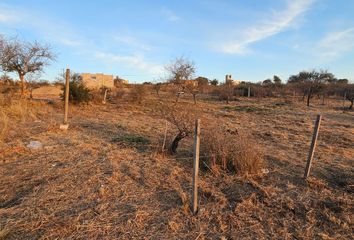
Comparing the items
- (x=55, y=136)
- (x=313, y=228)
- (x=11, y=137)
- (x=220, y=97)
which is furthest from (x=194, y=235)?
(x=220, y=97)

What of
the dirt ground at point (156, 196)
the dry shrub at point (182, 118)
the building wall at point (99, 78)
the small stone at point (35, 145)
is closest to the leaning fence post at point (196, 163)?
the dirt ground at point (156, 196)

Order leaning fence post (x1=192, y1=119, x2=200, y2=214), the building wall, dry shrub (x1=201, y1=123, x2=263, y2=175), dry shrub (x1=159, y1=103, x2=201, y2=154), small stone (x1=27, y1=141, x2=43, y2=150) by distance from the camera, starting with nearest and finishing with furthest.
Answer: leaning fence post (x1=192, y1=119, x2=200, y2=214) < dry shrub (x1=201, y1=123, x2=263, y2=175) < dry shrub (x1=159, y1=103, x2=201, y2=154) < small stone (x1=27, y1=141, x2=43, y2=150) < the building wall

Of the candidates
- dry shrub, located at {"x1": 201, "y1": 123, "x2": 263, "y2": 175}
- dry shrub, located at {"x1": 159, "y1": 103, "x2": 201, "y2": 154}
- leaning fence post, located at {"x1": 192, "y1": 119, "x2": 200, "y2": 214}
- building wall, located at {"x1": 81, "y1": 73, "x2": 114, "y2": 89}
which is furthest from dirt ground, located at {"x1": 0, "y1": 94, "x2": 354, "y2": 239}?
building wall, located at {"x1": 81, "y1": 73, "x2": 114, "y2": 89}

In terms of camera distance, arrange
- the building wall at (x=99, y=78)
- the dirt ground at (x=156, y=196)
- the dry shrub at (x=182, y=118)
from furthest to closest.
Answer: the building wall at (x=99, y=78) < the dry shrub at (x=182, y=118) < the dirt ground at (x=156, y=196)

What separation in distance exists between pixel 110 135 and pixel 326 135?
7603mm

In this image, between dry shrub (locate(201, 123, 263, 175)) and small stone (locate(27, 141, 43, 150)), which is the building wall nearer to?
small stone (locate(27, 141, 43, 150))

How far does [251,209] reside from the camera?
341 cm

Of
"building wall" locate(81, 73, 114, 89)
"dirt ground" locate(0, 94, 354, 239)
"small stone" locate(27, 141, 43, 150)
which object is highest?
"building wall" locate(81, 73, 114, 89)

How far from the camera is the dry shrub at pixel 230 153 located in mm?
4637

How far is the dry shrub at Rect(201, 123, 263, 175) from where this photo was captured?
4637mm

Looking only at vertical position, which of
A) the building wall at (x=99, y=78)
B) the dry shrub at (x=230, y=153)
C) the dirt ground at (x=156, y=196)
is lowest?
the dirt ground at (x=156, y=196)

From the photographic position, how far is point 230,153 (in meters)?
4.93

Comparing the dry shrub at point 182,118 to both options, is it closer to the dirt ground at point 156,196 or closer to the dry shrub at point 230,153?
the dry shrub at point 230,153

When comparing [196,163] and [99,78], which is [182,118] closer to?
[196,163]
